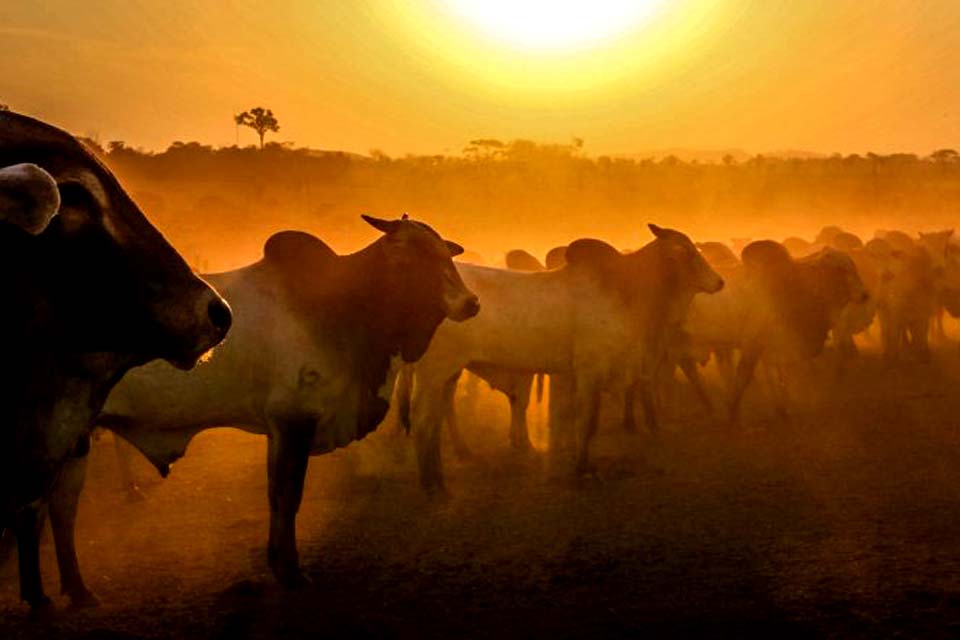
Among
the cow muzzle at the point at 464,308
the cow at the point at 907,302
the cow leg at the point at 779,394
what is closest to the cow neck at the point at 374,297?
the cow muzzle at the point at 464,308

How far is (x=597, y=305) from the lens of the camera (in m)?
9.12

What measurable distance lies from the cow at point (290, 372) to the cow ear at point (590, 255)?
3.05m

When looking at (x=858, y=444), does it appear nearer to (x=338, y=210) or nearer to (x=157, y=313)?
(x=157, y=313)

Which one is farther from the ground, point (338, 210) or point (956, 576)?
point (338, 210)

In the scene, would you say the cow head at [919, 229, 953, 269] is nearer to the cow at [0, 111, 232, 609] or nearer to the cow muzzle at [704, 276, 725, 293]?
the cow muzzle at [704, 276, 725, 293]

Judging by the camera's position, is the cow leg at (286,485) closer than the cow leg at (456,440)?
Yes

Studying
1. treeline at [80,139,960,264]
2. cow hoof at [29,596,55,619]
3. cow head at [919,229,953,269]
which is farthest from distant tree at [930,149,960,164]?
cow hoof at [29,596,55,619]

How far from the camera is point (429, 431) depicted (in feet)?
28.3

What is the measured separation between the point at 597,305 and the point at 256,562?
3.89 meters

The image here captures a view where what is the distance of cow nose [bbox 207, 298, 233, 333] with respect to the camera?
2.66 metres

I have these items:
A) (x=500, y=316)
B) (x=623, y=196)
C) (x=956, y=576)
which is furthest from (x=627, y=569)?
(x=623, y=196)

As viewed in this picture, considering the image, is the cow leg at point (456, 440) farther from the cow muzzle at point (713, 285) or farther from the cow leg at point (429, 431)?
the cow muzzle at point (713, 285)

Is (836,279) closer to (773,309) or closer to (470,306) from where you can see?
(773,309)

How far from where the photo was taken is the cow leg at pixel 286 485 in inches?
235
